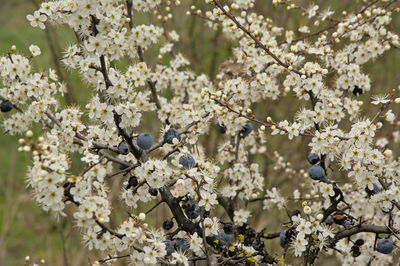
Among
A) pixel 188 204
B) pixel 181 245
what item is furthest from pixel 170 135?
pixel 181 245

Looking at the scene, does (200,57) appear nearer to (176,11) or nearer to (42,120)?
(176,11)

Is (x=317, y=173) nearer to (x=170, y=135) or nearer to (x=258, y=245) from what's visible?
(x=258, y=245)

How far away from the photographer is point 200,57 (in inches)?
260

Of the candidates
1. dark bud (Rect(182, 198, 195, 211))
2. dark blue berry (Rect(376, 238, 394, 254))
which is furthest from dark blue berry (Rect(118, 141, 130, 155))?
dark blue berry (Rect(376, 238, 394, 254))

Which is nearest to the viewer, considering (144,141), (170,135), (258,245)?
(144,141)

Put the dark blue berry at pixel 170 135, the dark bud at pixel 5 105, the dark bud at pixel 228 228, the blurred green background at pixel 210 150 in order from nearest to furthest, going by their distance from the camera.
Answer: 1. the dark bud at pixel 5 105
2. the dark blue berry at pixel 170 135
3. the dark bud at pixel 228 228
4. the blurred green background at pixel 210 150

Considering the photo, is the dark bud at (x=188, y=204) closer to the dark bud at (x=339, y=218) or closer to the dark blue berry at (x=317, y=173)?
the dark blue berry at (x=317, y=173)

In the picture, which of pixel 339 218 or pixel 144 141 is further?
pixel 339 218

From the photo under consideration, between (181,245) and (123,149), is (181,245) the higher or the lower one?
the lower one

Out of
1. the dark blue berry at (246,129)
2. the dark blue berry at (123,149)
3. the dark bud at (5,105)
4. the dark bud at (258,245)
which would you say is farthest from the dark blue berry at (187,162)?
the dark bud at (5,105)

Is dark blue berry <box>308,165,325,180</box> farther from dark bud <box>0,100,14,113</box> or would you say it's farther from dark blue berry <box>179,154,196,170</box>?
dark bud <box>0,100,14,113</box>

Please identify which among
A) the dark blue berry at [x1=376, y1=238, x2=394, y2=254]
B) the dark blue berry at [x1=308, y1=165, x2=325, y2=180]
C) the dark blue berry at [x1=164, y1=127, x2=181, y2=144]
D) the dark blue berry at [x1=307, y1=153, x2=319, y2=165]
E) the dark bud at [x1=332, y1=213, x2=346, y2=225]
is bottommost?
the dark blue berry at [x1=376, y1=238, x2=394, y2=254]

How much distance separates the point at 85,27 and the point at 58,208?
945 millimetres

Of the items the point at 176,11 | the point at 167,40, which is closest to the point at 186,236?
the point at 167,40
